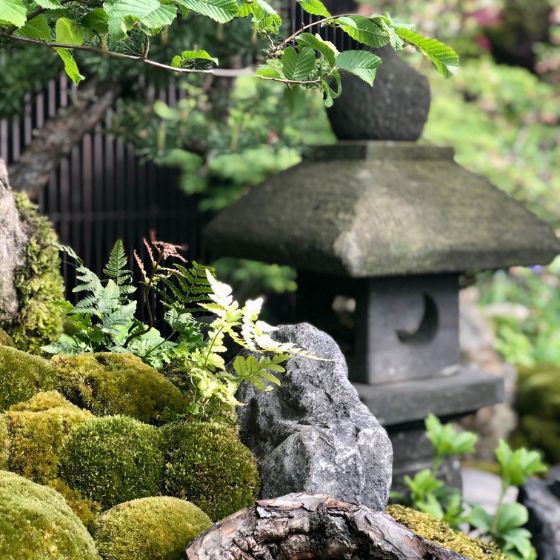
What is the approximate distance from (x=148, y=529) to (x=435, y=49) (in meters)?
1.56

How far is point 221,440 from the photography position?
2590 millimetres

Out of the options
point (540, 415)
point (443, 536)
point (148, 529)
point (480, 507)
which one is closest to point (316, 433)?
point (148, 529)

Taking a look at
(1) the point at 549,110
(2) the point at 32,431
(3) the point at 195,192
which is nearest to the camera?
(2) the point at 32,431

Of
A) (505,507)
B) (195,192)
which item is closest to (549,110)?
(195,192)

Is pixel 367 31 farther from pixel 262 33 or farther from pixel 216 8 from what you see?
pixel 216 8

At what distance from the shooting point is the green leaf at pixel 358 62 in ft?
8.30

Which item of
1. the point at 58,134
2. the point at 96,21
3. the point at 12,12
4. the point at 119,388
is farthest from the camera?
the point at 58,134

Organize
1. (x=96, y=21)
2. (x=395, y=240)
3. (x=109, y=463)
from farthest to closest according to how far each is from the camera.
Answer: (x=395, y=240) < (x=109, y=463) < (x=96, y=21)

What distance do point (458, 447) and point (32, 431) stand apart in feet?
7.68

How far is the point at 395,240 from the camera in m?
3.99

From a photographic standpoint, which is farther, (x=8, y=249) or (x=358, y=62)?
(x=8, y=249)

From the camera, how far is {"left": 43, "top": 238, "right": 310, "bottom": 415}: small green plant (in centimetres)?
262

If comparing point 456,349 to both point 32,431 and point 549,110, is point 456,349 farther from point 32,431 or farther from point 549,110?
point 549,110

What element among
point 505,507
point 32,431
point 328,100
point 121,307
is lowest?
point 505,507
